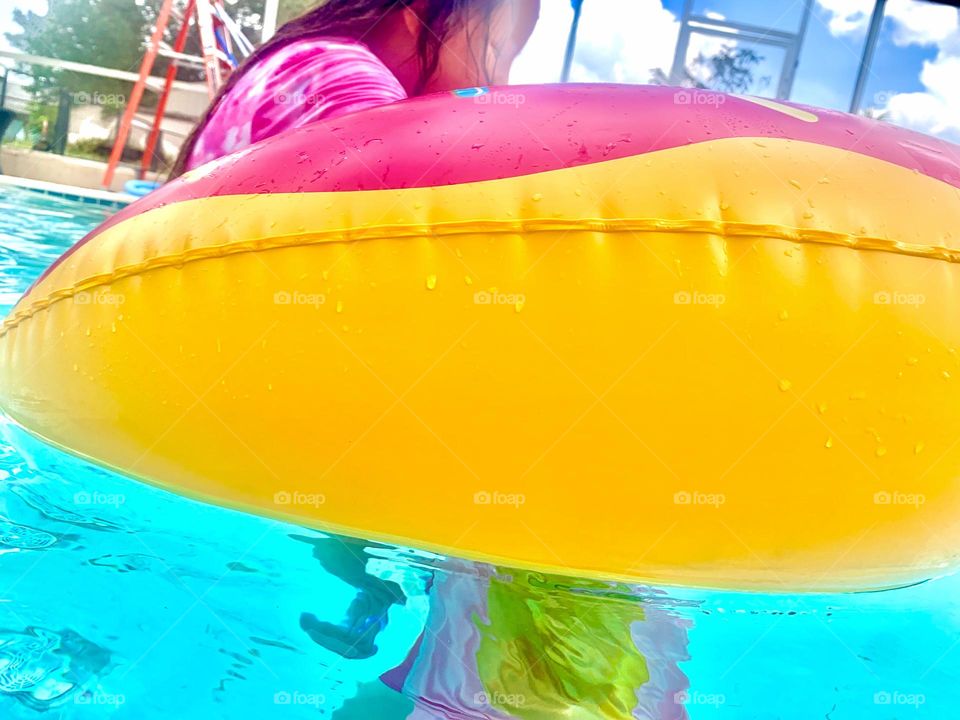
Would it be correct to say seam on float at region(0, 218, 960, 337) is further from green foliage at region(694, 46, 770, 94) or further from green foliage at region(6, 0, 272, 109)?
green foliage at region(694, 46, 770, 94)

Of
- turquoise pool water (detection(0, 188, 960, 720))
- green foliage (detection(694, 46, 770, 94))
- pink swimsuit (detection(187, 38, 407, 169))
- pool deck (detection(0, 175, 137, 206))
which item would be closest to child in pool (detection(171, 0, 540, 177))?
pink swimsuit (detection(187, 38, 407, 169))

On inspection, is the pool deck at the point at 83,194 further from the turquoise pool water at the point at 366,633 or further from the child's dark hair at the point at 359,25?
the turquoise pool water at the point at 366,633

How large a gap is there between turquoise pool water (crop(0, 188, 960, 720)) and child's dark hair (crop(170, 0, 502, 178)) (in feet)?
1.95

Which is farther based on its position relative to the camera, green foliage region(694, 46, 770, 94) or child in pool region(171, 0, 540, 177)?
green foliage region(694, 46, 770, 94)

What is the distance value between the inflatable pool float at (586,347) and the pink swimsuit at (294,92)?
392mm

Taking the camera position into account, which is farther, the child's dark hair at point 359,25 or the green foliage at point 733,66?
the green foliage at point 733,66

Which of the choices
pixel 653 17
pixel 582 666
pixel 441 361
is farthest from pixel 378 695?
pixel 653 17

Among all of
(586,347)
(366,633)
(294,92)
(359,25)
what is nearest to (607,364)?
(586,347)

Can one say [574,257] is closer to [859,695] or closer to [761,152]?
[761,152]

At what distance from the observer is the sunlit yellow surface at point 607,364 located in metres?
0.70

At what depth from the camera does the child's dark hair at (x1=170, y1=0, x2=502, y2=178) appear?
130cm

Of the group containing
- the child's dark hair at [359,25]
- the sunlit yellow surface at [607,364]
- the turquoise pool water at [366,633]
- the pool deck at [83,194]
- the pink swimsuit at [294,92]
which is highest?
the child's dark hair at [359,25]

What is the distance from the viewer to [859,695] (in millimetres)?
1052

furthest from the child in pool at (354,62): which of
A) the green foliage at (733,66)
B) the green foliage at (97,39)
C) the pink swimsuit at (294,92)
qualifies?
the green foliage at (733,66)
